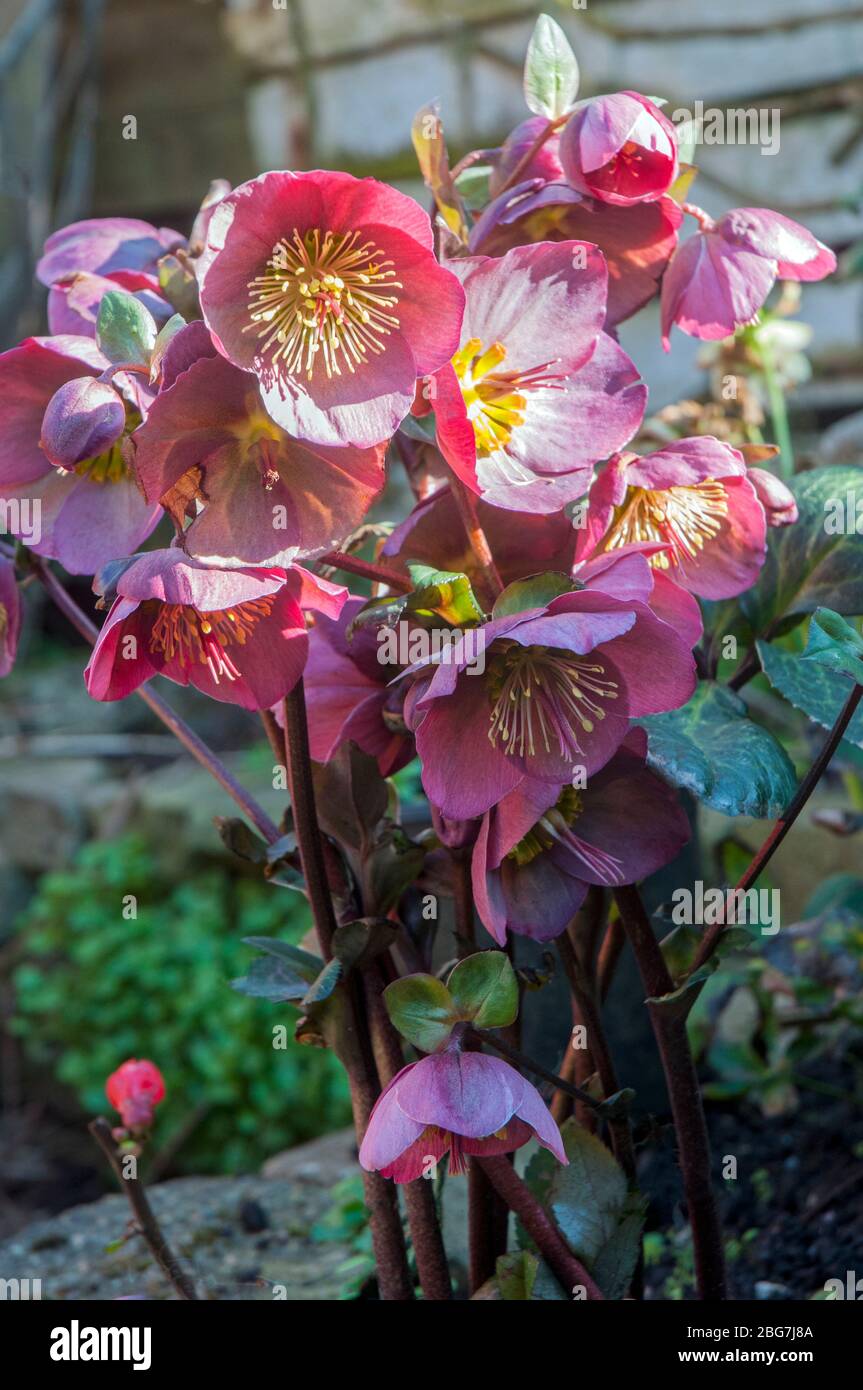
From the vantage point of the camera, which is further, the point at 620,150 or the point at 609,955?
the point at 609,955

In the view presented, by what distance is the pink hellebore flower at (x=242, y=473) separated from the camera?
58cm

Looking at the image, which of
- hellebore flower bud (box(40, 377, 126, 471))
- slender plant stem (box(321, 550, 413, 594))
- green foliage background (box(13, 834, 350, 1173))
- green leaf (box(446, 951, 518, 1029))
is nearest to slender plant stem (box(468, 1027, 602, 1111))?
green leaf (box(446, 951, 518, 1029))

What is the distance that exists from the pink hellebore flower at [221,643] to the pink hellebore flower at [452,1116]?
192mm

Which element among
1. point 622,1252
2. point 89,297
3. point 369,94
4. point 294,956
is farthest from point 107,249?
point 369,94

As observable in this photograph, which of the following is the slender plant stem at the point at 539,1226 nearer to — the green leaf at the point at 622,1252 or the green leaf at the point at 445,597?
the green leaf at the point at 622,1252

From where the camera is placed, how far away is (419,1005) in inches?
25.1

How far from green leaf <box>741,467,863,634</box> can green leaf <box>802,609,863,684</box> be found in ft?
0.44

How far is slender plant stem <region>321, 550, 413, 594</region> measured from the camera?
622 millimetres

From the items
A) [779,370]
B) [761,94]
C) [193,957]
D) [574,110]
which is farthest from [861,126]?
[574,110]

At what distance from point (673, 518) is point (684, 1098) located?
0.32 m

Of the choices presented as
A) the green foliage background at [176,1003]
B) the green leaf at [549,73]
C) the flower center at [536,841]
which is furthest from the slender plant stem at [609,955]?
the green foliage background at [176,1003]

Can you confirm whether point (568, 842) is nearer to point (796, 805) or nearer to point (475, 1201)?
point (796, 805)
